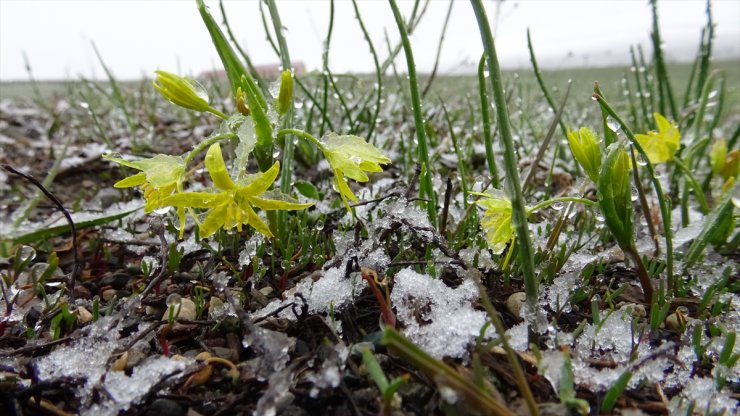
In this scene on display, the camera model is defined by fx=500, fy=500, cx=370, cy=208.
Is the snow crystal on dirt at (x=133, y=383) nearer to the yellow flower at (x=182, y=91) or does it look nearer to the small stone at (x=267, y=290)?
the small stone at (x=267, y=290)

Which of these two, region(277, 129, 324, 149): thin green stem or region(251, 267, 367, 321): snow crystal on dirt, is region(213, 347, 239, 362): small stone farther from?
region(277, 129, 324, 149): thin green stem

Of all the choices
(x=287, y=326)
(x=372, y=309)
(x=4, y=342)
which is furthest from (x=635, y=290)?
(x=4, y=342)

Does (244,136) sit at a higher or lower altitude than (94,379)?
higher

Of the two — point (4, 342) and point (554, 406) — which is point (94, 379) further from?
point (554, 406)

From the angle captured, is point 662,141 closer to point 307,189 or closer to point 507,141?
point 507,141

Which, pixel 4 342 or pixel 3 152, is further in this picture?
pixel 3 152

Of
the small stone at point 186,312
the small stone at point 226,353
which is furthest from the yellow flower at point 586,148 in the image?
the small stone at point 186,312
